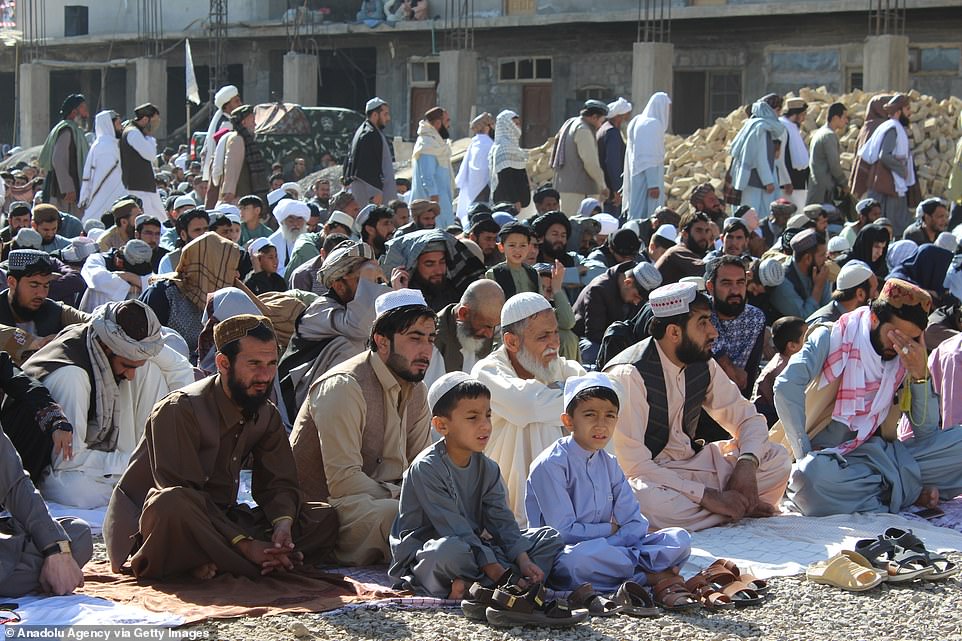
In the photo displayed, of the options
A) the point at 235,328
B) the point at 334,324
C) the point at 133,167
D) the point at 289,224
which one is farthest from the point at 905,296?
the point at 133,167

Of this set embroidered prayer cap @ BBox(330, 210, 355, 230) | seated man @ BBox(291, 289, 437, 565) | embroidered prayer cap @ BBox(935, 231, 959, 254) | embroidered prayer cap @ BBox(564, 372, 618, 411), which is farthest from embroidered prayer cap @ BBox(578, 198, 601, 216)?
embroidered prayer cap @ BBox(564, 372, 618, 411)

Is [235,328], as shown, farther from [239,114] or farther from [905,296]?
[239,114]

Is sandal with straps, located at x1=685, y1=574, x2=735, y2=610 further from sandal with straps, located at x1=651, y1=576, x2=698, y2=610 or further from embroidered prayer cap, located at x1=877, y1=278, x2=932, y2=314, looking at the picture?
embroidered prayer cap, located at x1=877, y1=278, x2=932, y2=314

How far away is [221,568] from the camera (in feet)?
15.4

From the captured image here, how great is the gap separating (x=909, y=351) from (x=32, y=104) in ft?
88.5

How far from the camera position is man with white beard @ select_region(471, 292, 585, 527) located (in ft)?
18.5

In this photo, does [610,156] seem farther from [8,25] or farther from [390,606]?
[8,25]

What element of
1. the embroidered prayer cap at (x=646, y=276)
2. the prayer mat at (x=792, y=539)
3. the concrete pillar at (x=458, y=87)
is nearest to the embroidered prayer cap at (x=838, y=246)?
the embroidered prayer cap at (x=646, y=276)

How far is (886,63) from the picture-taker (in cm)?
1953

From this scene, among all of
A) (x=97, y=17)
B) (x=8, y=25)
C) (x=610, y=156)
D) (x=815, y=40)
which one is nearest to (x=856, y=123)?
(x=610, y=156)

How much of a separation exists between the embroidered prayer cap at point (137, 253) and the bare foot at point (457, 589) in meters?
4.56

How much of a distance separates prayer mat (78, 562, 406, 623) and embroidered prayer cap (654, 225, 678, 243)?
540cm

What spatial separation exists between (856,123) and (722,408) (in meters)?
11.3

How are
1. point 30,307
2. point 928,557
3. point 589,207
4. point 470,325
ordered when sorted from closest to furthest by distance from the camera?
point 928,557, point 470,325, point 30,307, point 589,207
